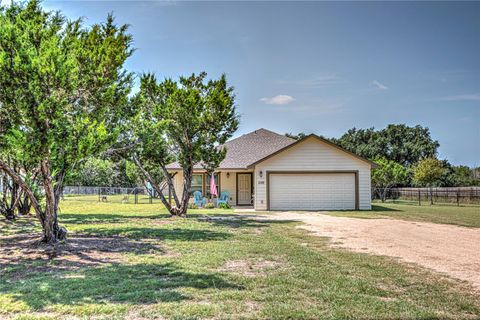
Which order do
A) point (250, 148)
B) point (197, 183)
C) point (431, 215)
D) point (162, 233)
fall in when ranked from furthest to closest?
point (250, 148)
point (197, 183)
point (431, 215)
point (162, 233)

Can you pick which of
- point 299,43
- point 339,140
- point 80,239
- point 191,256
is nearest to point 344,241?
point 191,256

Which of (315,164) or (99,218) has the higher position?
(315,164)

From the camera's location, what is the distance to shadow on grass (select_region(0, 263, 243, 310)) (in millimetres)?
4496

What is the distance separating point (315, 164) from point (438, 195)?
14.2 meters

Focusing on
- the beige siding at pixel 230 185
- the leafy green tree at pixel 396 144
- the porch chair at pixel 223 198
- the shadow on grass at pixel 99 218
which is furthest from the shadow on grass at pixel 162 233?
the leafy green tree at pixel 396 144

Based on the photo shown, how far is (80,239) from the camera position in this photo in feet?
32.1

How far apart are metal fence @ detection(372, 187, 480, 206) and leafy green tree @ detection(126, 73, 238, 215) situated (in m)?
18.0

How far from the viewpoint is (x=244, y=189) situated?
2659 centimetres

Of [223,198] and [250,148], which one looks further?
[250,148]

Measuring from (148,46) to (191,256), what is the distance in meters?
11.4

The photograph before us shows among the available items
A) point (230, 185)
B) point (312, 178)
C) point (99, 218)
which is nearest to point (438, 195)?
point (312, 178)

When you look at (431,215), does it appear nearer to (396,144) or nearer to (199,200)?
(199,200)

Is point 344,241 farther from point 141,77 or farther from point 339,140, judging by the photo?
point 339,140

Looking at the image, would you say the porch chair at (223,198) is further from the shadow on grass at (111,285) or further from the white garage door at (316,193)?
the shadow on grass at (111,285)
